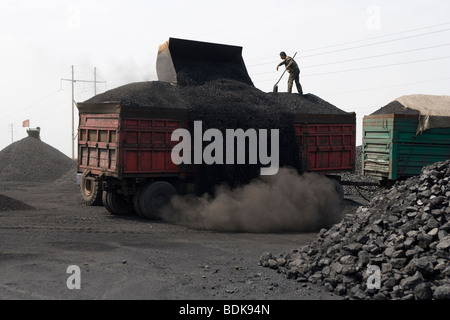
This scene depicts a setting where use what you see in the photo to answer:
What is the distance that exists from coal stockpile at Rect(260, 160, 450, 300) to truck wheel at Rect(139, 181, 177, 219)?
4.75 meters

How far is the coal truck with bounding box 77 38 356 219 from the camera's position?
12094 millimetres

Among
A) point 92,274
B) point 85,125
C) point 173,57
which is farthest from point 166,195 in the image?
point 92,274

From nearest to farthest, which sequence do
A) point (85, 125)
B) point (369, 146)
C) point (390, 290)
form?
point (390, 290)
point (85, 125)
point (369, 146)

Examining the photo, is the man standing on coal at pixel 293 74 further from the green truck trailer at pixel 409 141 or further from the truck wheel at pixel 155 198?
the truck wheel at pixel 155 198

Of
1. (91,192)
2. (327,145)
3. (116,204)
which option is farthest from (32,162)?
(327,145)

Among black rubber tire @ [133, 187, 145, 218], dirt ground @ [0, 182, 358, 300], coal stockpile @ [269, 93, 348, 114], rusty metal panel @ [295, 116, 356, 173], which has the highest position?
coal stockpile @ [269, 93, 348, 114]

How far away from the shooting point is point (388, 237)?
298 inches

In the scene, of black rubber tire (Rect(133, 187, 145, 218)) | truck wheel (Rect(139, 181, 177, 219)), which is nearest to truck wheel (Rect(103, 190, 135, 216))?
black rubber tire (Rect(133, 187, 145, 218))

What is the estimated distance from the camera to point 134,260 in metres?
8.10

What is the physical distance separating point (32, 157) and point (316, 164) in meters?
20.0

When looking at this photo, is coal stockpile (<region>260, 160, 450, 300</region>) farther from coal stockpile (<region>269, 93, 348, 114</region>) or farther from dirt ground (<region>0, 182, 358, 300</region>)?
coal stockpile (<region>269, 93, 348, 114</region>)

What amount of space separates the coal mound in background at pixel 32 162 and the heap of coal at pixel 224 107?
15.1 m
